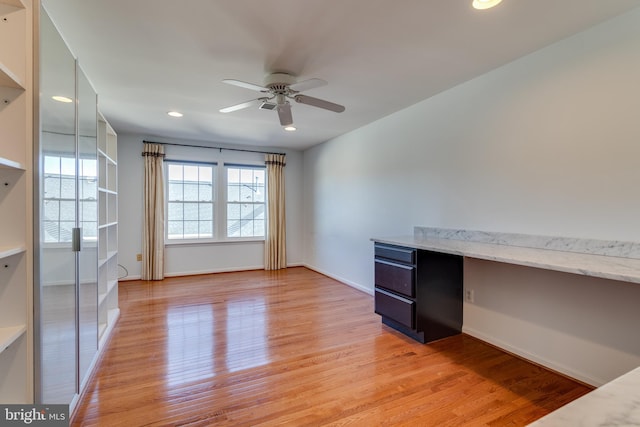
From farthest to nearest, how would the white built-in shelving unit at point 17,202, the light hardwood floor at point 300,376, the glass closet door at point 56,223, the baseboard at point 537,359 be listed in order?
the baseboard at point 537,359
the light hardwood floor at point 300,376
the glass closet door at point 56,223
the white built-in shelving unit at point 17,202

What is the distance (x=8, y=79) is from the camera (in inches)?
45.9

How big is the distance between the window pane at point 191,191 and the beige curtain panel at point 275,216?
1.34m

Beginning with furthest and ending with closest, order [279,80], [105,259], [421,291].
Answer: [105,259]
[421,291]
[279,80]

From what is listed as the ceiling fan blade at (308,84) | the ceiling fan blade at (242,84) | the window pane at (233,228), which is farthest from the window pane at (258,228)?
the ceiling fan blade at (308,84)

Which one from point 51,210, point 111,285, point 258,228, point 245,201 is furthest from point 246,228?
point 51,210

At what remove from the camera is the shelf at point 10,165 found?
3.59ft

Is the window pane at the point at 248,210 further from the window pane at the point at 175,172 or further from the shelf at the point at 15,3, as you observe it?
the shelf at the point at 15,3

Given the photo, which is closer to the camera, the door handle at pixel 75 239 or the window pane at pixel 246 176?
the door handle at pixel 75 239

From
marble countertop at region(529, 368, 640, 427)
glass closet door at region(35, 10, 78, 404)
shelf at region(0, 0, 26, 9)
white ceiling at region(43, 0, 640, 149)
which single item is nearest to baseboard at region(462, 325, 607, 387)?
marble countertop at region(529, 368, 640, 427)

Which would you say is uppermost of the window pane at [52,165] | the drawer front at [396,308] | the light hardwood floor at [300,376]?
the window pane at [52,165]

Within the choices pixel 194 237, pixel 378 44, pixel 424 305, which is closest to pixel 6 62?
pixel 378 44

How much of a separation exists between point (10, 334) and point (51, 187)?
706mm

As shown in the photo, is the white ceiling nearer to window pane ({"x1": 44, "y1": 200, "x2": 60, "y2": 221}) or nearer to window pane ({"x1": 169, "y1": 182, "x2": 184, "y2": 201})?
window pane ({"x1": 44, "y1": 200, "x2": 60, "y2": 221})

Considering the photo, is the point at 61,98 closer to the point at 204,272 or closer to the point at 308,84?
the point at 308,84
